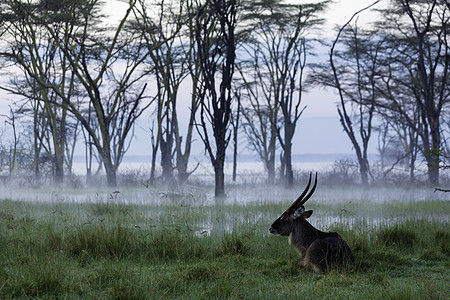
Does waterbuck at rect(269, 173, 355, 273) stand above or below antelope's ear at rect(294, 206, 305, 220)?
below

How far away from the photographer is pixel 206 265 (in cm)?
460

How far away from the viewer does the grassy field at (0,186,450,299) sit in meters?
3.90

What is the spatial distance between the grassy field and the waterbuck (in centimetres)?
11

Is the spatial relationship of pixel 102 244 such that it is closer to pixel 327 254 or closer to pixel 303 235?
pixel 303 235

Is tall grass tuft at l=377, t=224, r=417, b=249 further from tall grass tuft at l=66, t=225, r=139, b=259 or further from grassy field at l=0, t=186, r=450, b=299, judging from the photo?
tall grass tuft at l=66, t=225, r=139, b=259

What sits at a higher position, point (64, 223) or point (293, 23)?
point (293, 23)

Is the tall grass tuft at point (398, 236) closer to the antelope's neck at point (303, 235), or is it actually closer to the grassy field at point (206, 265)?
the grassy field at point (206, 265)

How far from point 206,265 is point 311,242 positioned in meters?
0.96

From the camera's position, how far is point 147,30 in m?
18.2

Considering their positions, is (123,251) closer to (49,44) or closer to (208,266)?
(208,266)

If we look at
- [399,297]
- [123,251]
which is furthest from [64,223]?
[399,297]

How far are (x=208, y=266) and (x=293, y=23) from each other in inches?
681

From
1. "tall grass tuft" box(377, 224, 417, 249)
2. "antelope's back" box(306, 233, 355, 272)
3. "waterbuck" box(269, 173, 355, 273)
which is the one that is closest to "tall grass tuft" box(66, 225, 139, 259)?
"waterbuck" box(269, 173, 355, 273)

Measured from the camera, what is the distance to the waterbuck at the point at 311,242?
14.9ft
